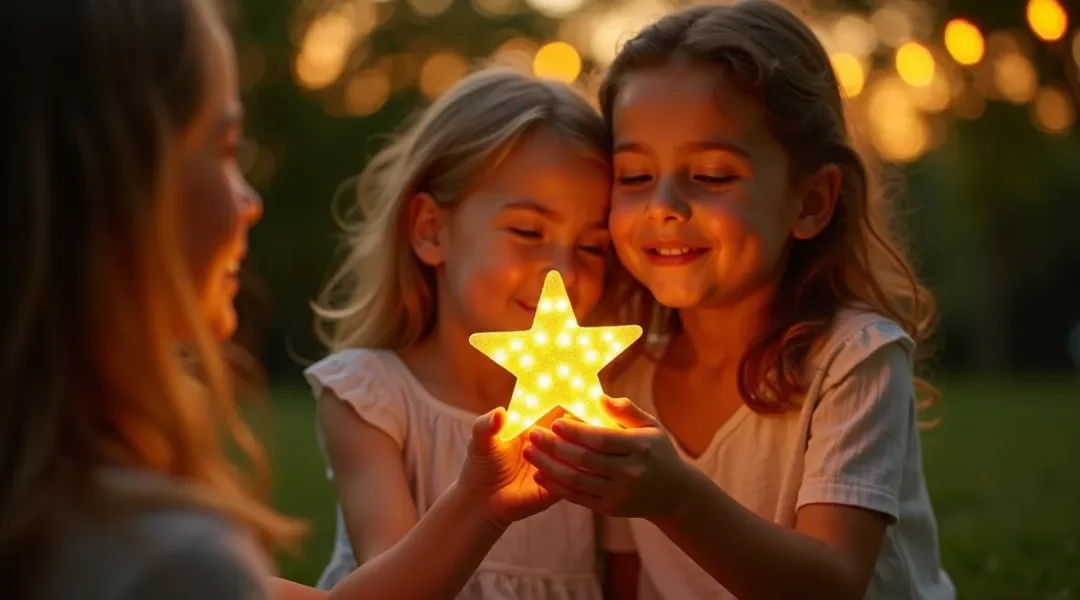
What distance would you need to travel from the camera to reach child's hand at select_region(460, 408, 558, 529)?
2707mm

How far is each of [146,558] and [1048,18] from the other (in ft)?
21.2

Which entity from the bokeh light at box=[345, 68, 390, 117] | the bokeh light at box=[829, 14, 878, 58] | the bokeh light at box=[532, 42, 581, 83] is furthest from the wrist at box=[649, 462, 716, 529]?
the bokeh light at box=[345, 68, 390, 117]

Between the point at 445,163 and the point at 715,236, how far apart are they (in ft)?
2.76

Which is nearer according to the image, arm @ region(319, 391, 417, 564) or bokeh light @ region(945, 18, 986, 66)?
arm @ region(319, 391, 417, 564)

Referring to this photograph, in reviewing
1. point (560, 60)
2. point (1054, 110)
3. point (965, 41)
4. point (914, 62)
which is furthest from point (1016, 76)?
point (560, 60)

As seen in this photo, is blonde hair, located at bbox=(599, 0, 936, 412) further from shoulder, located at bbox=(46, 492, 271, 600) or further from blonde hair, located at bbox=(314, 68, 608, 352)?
Result: shoulder, located at bbox=(46, 492, 271, 600)

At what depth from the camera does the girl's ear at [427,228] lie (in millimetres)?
3557

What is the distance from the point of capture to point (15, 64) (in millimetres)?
1838

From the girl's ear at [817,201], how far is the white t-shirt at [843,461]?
0.85ft

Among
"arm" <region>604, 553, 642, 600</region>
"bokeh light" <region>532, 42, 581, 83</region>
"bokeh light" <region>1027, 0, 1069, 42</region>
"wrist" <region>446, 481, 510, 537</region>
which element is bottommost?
"arm" <region>604, 553, 642, 600</region>

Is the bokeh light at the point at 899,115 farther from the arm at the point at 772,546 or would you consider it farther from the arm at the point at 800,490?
the arm at the point at 772,546

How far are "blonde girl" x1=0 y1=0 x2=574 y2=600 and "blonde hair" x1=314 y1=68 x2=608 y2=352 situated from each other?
1.41 meters

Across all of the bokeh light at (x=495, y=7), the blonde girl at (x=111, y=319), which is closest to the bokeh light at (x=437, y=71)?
the bokeh light at (x=495, y=7)

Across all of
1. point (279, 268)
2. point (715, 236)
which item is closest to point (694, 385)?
point (715, 236)
